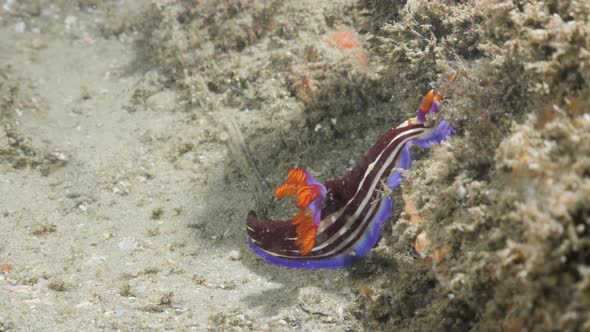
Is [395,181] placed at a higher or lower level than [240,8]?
lower

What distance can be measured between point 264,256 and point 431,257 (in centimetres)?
147

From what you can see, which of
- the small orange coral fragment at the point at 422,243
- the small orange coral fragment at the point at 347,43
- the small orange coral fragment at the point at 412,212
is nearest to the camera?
the small orange coral fragment at the point at 422,243

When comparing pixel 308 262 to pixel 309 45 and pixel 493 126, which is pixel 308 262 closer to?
pixel 493 126

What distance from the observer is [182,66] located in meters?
5.55

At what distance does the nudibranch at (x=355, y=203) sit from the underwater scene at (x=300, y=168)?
14mm

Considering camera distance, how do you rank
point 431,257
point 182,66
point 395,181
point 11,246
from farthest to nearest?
point 182,66 < point 11,246 < point 395,181 < point 431,257

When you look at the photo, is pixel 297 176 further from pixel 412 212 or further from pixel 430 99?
pixel 430 99

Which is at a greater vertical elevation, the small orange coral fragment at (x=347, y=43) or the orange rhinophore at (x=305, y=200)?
the small orange coral fragment at (x=347, y=43)

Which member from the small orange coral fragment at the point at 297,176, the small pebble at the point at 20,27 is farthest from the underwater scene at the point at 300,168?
the small pebble at the point at 20,27

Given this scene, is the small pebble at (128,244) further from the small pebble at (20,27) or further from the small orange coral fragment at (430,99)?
the small pebble at (20,27)

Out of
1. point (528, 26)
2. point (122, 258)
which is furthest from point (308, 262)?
point (528, 26)

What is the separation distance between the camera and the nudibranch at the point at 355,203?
10.5 feet

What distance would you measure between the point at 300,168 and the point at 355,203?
70 centimetres

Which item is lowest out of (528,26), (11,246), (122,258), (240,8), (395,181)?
(122,258)
